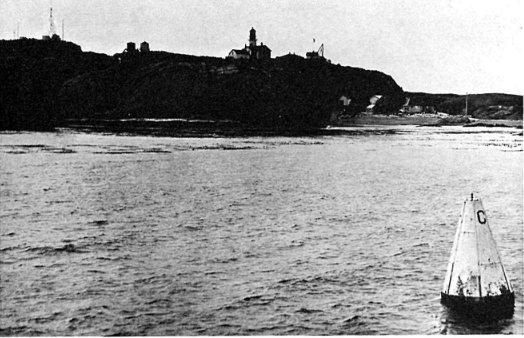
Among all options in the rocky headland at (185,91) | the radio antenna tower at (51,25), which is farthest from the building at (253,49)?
the radio antenna tower at (51,25)

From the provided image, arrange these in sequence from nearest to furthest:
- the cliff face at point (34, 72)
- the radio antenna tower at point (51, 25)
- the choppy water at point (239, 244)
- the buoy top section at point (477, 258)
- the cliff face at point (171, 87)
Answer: the buoy top section at point (477, 258), the choppy water at point (239, 244), the radio antenna tower at point (51, 25), the cliff face at point (34, 72), the cliff face at point (171, 87)

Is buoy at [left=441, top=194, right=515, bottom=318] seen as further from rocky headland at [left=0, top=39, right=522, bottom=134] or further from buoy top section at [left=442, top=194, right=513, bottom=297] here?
rocky headland at [left=0, top=39, right=522, bottom=134]

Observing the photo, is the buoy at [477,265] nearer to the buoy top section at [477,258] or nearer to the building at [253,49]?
the buoy top section at [477,258]

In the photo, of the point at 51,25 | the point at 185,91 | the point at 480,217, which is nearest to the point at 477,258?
the point at 480,217

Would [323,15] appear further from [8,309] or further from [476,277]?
[8,309]

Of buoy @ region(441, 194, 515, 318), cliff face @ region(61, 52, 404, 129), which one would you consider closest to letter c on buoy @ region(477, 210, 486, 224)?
buoy @ region(441, 194, 515, 318)

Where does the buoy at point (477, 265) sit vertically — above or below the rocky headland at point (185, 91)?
below
